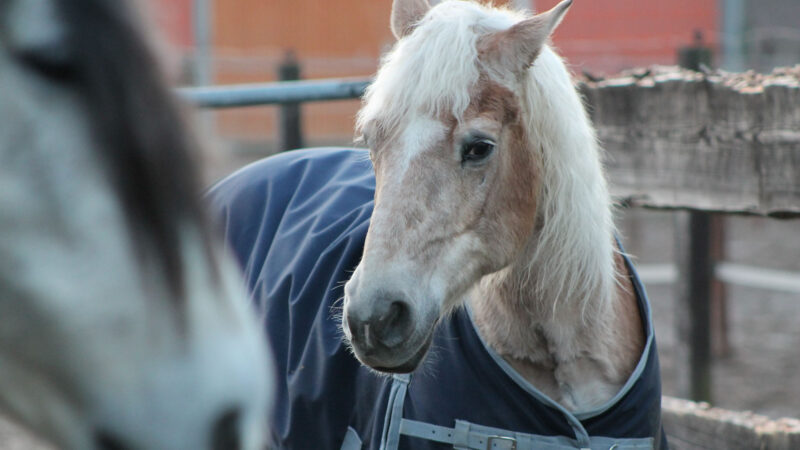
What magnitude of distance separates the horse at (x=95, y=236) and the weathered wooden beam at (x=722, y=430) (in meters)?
2.28

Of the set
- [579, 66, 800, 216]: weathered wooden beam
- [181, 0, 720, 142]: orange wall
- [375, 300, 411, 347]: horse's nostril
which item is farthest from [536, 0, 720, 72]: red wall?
[375, 300, 411, 347]: horse's nostril

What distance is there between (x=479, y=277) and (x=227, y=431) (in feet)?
4.35

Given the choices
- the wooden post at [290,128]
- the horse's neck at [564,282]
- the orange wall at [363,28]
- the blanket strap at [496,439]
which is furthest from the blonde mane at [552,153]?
the orange wall at [363,28]

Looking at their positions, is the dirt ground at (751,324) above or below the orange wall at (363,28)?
below

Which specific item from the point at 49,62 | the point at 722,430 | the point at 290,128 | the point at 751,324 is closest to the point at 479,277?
the point at 722,430

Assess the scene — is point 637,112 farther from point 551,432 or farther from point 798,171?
point 551,432

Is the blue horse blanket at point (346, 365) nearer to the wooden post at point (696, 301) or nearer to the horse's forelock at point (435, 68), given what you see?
the horse's forelock at point (435, 68)

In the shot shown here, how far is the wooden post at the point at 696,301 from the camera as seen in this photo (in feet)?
12.8

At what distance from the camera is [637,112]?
2.84 m

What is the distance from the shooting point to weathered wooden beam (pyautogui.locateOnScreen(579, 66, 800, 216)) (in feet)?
7.84

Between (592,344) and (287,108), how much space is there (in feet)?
12.4

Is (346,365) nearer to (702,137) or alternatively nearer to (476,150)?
(476,150)

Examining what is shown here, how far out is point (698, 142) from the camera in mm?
2668

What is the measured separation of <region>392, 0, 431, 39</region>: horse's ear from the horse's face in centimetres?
15
